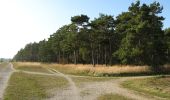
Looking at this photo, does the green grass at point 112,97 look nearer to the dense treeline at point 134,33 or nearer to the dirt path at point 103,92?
the dirt path at point 103,92

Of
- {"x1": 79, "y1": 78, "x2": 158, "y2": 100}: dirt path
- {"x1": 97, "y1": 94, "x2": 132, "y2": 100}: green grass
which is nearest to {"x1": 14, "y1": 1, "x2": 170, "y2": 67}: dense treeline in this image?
{"x1": 79, "y1": 78, "x2": 158, "y2": 100}: dirt path

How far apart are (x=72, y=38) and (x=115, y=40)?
875cm

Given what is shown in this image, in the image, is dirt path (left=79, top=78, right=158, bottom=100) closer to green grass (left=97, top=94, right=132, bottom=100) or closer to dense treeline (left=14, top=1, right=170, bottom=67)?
green grass (left=97, top=94, right=132, bottom=100)

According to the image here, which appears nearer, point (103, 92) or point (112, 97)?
point (112, 97)

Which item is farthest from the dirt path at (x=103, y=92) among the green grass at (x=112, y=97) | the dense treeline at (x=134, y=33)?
the dense treeline at (x=134, y=33)

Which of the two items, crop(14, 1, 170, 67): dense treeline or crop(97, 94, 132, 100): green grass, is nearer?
crop(97, 94, 132, 100): green grass

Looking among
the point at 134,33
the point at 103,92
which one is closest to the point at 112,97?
the point at 103,92

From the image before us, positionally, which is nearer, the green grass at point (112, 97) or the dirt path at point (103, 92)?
the green grass at point (112, 97)

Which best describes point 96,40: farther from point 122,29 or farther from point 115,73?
point 115,73

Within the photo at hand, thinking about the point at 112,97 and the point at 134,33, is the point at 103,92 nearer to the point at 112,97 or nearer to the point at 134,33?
the point at 112,97

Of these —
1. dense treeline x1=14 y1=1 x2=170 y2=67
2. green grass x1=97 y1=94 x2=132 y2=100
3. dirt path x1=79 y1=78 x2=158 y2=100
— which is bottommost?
green grass x1=97 y1=94 x2=132 y2=100

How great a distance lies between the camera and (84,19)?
7369cm

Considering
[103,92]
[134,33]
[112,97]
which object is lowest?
[112,97]

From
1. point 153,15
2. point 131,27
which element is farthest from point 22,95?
point 153,15
